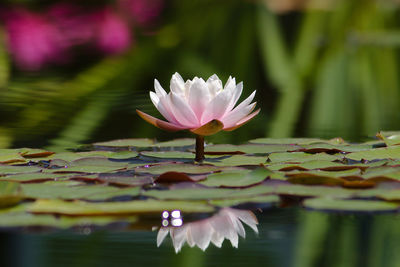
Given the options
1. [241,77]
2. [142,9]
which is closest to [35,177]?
[241,77]

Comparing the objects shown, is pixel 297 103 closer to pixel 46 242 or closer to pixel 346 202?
pixel 346 202

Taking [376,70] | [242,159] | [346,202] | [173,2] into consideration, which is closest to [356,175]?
[346,202]

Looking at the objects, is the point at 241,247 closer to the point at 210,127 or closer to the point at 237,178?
the point at 237,178

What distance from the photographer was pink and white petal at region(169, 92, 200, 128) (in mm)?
1286

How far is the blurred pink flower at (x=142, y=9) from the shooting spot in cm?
Answer: 532

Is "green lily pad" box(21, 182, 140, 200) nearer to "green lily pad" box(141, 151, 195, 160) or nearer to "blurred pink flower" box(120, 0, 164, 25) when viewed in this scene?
"green lily pad" box(141, 151, 195, 160)

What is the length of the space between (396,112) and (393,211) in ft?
4.05

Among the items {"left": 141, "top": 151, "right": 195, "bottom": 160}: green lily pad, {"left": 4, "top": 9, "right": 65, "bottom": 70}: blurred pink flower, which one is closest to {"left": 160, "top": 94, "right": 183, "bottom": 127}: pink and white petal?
{"left": 141, "top": 151, "right": 195, "bottom": 160}: green lily pad

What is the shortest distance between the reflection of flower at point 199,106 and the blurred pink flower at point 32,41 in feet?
7.95

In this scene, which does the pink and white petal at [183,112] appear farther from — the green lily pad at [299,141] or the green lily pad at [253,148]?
the green lily pad at [299,141]

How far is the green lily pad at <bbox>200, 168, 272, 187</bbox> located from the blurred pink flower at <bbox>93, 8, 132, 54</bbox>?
2.91 meters

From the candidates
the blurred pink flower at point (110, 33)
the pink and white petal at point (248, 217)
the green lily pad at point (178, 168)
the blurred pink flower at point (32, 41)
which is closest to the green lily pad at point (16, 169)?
the green lily pad at point (178, 168)

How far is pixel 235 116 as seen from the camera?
52.5 inches

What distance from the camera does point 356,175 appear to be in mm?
1188
